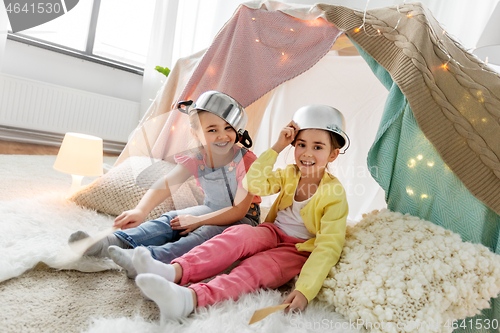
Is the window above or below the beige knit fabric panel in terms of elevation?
above

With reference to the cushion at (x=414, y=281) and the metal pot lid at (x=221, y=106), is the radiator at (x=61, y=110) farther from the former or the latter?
the cushion at (x=414, y=281)

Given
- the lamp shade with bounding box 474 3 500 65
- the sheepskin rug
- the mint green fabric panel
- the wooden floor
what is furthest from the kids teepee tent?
the wooden floor

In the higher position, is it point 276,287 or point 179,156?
point 179,156

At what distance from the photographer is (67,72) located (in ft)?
9.01

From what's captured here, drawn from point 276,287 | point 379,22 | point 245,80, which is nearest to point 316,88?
point 245,80

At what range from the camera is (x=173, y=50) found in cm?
289

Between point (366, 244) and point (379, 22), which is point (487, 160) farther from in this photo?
point (379, 22)

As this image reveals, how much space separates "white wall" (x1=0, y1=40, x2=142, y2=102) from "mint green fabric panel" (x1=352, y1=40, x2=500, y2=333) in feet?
8.18

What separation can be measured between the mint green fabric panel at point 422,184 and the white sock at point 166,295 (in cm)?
66

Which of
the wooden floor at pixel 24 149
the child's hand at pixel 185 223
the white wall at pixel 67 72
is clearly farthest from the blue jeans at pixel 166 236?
the white wall at pixel 67 72

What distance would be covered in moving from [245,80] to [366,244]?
77 cm

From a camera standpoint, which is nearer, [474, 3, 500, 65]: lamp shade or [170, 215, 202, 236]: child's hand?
[170, 215, 202, 236]: child's hand

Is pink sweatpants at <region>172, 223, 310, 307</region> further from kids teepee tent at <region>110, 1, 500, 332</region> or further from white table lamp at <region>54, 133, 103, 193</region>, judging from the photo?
white table lamp at <region>54, 133, 103, 193</region>

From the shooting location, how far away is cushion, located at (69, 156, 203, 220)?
115cm
